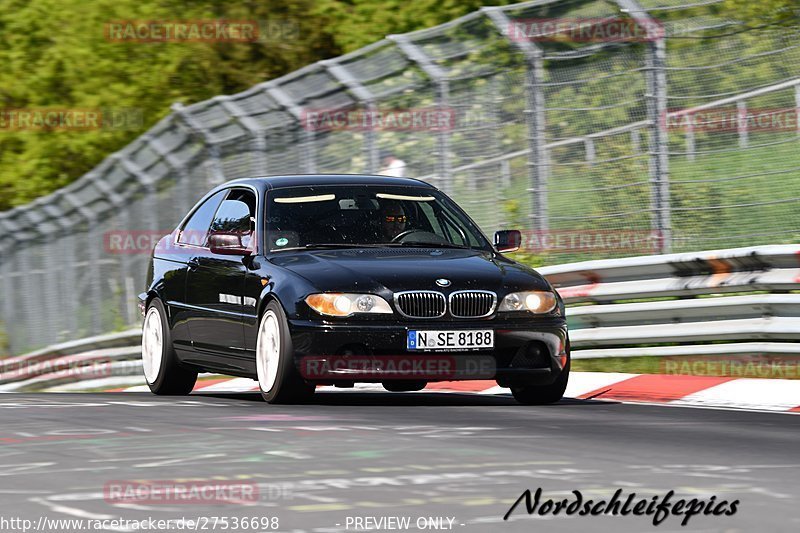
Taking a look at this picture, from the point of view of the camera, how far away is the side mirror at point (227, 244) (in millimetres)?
11711

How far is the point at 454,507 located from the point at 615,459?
1.70 m

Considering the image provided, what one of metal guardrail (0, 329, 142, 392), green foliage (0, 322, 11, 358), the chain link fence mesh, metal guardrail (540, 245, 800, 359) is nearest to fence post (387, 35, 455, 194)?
the chain link fence mesh

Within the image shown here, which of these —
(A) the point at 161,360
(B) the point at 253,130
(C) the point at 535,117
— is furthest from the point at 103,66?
(A) the point at 161,360

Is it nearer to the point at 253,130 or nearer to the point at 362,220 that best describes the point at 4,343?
the point at 253,130

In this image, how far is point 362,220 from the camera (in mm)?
11961

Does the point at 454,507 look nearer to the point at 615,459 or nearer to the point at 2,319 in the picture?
the point at 615,459

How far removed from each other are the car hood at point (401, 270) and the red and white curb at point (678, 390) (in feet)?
4.48

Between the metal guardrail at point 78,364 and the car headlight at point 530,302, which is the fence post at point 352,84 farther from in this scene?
the car headlight at point 530,302

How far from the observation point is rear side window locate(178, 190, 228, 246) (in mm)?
13070

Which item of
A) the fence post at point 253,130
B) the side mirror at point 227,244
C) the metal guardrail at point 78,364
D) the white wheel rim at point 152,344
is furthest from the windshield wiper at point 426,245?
the metal guardrail at point 78,364

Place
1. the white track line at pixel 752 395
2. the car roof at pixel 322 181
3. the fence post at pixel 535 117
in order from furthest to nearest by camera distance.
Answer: the fence post at pixel 535 117 < the car roof at pixel 322 181 < the white track line at pixel 752 395

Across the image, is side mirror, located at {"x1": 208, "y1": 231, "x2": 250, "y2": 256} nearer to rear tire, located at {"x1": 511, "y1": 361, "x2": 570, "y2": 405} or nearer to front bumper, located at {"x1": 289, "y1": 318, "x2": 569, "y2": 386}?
front bumper, located at {"x1": 289, "y1": 318, "x2": 569, "y2": 386}

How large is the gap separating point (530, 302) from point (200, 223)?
3.16 meters

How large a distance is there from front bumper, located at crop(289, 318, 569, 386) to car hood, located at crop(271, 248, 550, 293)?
230mm
